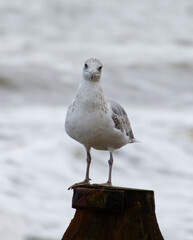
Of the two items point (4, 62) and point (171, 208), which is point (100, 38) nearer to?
point (4, 62)

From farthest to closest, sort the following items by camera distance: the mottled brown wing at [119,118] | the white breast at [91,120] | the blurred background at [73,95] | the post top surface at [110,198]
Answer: the blurred background at [73,95]
the mottled brown wing at [119,118]
the white breast at [91,120]
the post top surface at [110,198]

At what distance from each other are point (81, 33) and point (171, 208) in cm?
1079

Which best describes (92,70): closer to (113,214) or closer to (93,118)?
(93,118)

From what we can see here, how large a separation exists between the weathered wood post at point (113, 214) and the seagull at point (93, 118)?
0.47 m

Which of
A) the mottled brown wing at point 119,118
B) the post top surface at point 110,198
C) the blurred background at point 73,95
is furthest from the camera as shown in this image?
the blurred background at point 73,95

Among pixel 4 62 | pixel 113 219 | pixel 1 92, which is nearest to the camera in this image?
pixel 113 219

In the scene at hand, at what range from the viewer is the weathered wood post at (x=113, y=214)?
378 cm

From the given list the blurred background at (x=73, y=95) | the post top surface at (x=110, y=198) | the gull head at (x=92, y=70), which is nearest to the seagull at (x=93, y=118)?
the gull head at (x=92, y=70)

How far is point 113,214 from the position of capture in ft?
12.5

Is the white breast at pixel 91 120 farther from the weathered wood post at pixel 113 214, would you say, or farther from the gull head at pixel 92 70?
the weathered wood post at pixel 113 214

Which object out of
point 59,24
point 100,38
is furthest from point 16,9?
point 100,38

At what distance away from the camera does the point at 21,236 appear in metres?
8.91

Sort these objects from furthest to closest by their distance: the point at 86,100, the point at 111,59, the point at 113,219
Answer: the point at 111,59 → the point at 86,100 → the point at 113,219

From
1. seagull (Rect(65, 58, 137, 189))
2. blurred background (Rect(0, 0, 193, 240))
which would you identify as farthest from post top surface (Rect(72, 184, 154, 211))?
blurred background (Rect(0, 0, 193, 240))
